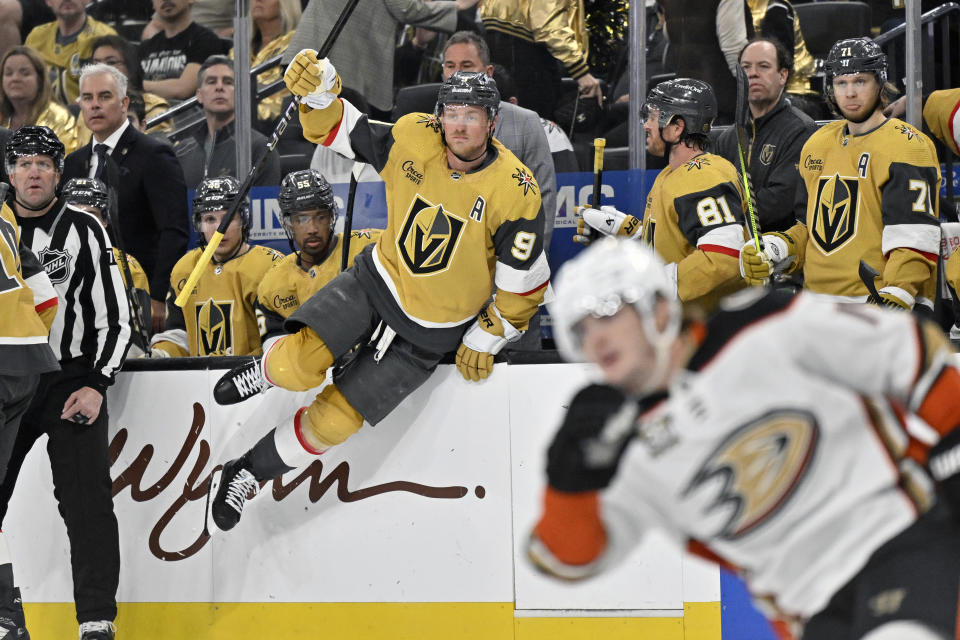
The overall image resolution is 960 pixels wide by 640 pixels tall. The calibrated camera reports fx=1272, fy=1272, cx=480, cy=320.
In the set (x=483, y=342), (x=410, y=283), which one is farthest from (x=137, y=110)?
(x=483, y=342)

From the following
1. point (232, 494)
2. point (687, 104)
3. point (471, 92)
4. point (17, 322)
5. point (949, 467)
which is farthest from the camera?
point (687, 104)

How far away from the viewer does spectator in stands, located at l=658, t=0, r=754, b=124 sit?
4.96m

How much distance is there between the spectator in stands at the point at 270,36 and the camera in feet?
18.1

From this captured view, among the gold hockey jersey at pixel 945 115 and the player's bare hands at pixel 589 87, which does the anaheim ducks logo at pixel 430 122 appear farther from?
the gold hockey jersey at pixel 945 115

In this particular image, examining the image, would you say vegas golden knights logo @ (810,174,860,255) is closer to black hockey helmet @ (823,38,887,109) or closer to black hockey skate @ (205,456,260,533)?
black hockey helmet @ (823,38,887,109)

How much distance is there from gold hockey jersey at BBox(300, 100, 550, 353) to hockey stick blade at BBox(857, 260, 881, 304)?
1.01 metres

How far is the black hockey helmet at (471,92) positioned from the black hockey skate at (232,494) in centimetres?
133

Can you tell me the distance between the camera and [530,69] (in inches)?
203

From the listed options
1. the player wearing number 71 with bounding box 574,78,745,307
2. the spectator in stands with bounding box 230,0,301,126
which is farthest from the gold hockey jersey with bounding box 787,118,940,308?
the spectator in stands with bounding box 230,0,301,126

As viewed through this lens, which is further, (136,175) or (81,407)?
(136,175)

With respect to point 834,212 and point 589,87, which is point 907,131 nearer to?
point 834,212

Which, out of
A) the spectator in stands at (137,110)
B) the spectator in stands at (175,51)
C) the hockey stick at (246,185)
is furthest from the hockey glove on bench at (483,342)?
the spectator in stands at (137,110)

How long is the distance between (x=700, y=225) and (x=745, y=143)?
0.60 metres

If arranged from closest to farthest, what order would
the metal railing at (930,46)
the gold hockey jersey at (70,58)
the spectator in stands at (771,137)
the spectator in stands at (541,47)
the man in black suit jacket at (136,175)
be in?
1. the spectator in stands at (771,137)
2. the metal railing at (930,46)
3. the spectator in stands at (541,47)
4. the man in black suit jacket at (136,175)
5. the gold hockey jersey at (70,58)
